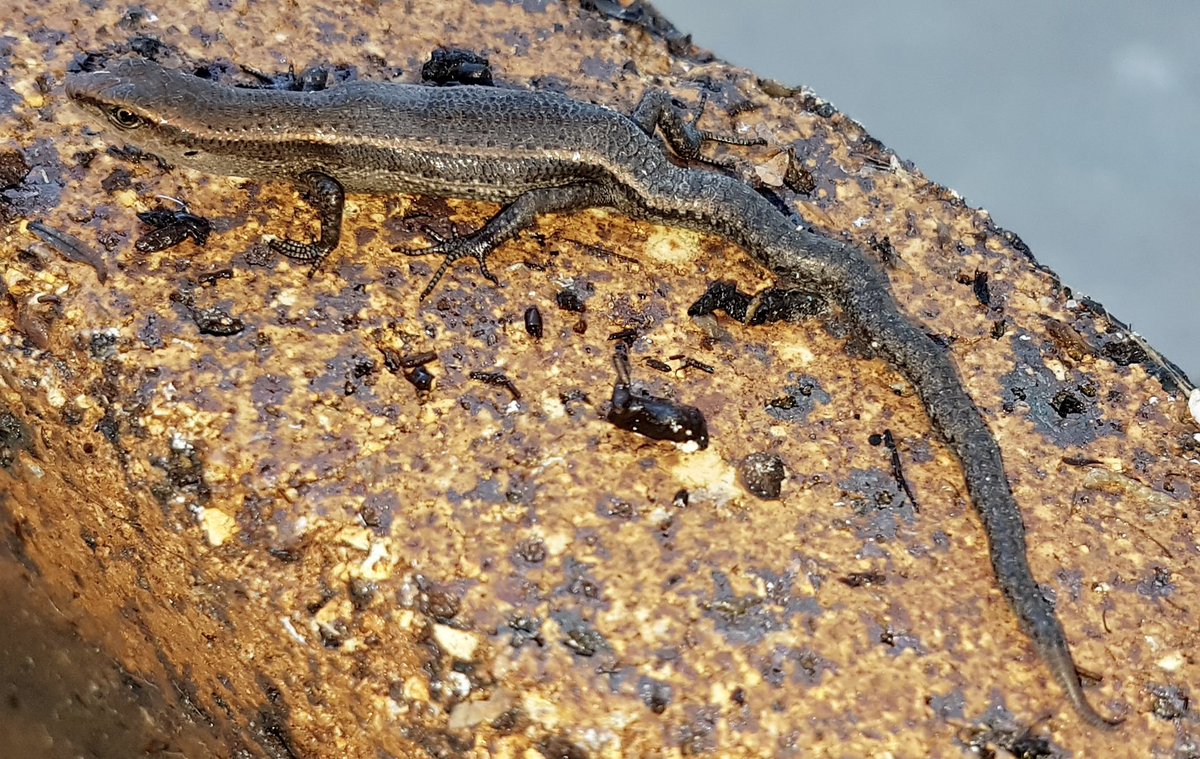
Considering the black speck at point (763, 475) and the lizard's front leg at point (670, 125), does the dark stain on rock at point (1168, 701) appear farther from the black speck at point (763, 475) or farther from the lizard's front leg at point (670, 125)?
the lizard's front leg at point (670, 125)

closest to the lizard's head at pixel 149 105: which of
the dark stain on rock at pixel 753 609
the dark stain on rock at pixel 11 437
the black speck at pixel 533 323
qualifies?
the dark stain on rock at pixel 11 437

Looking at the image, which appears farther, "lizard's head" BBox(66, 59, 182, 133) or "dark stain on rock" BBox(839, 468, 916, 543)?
"lizard's head" BBox(66, 59, 182, 133)

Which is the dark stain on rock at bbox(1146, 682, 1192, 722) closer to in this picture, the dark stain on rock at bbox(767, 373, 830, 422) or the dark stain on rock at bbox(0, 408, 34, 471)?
the dark stain on rock at bbox(767, 373, 830, 422)

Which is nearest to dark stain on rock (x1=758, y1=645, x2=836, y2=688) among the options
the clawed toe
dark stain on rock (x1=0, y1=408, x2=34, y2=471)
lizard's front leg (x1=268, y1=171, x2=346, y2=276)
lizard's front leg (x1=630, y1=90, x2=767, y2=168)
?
the clawed toe

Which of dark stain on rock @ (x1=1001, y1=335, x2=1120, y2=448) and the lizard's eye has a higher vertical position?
dark stain on rock @ (x1=1001, y1=335, x2=1120, y2=448)

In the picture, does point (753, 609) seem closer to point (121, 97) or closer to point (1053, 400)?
point (1053, 400)

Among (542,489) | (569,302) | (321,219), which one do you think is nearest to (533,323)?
(569,302)

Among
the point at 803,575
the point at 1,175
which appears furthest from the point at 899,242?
the point at 1,175

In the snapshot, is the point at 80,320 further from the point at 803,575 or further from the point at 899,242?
the point at 899,242

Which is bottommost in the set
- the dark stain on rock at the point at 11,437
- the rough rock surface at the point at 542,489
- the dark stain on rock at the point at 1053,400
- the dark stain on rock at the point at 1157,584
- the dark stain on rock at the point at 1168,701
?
the dark stain on rock at the point at 11,437
